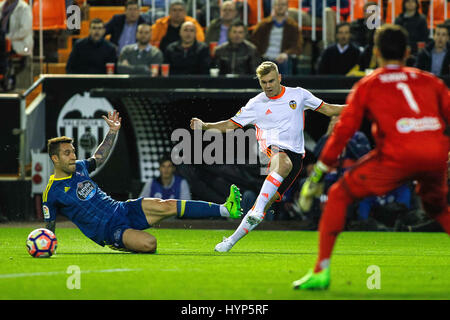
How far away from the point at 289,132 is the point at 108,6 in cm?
835

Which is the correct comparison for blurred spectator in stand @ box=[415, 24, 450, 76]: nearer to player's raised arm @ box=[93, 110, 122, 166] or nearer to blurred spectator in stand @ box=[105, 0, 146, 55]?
blurred spectator in stand @ box=[105, 0, 146, 55]

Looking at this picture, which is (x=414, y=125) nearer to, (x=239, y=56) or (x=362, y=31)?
(x=239, y=56)

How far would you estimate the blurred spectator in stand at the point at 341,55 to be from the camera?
14477mm

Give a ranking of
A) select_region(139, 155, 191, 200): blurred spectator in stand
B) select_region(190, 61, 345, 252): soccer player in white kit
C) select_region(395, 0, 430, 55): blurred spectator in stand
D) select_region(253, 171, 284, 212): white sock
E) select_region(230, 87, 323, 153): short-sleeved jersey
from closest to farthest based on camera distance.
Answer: select_region(253, 171, 284, 212): white sock, select_region(190, 61, 345, 252): soccer player in white kit, select_region(230, 87, 323, 153): short-sleeved jersey, select_region(139, 155, 191, 200): blurred spectator in stand, select_region(395, 0, 430, 55): blurred spectator in stand

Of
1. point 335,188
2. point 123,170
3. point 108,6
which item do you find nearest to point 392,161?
point 335,188

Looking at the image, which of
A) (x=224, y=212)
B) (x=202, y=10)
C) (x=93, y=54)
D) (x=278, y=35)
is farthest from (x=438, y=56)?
(x=224, y=212)

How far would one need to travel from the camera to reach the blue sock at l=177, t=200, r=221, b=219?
375 inches

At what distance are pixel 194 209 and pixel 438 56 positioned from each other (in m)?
6.22

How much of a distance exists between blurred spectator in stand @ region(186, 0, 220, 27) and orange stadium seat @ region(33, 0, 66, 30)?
2286 mm

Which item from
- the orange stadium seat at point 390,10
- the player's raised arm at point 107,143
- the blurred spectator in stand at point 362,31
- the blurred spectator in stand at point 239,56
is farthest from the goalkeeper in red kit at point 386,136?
the orange stadium seat at point 390,10

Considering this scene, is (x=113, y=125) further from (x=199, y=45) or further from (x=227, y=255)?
(x=199, y=45)

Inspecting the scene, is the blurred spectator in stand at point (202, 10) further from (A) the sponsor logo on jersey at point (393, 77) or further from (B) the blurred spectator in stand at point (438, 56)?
A: (A) the sponsor logo on jersey at point (393, 77)

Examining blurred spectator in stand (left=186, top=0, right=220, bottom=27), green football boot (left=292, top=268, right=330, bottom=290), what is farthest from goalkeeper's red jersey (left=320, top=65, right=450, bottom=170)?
blurred spectator in stand (left=186, top=0, right=220, bottom=27)
